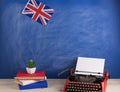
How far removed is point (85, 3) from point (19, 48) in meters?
0.60

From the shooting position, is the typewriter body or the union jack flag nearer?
the typewriter body

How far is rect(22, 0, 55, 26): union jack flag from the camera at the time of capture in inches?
73.8

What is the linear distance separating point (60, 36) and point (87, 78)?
1.26 feet

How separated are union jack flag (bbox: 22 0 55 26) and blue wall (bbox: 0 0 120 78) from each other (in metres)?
0.03

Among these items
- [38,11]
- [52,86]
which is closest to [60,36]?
[38,11]

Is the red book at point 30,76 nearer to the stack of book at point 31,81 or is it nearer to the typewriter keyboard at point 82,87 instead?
the stack of book at point 31,81

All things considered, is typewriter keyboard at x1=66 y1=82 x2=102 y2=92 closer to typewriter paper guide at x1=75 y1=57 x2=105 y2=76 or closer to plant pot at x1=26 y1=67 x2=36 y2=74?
typewriter paper guide at x1=75 y1=57 x2=105 y2=76

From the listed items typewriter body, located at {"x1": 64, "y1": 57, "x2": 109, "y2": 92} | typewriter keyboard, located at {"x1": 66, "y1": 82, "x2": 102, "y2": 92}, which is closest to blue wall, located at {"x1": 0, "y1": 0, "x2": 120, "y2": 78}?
typewriter body, located at {"x1": 64, "y1": 57, "x2": 109, "y2": 92}

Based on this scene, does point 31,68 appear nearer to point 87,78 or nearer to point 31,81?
point 31,81

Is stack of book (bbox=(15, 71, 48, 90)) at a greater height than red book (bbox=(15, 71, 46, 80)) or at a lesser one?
lesser

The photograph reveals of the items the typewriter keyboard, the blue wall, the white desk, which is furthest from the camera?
the blue wall

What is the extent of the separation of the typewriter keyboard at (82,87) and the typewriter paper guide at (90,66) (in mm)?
127

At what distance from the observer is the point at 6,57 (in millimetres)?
1938

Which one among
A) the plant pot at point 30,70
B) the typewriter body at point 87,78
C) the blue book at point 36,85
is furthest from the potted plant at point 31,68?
the typewriter body at point 87,78
